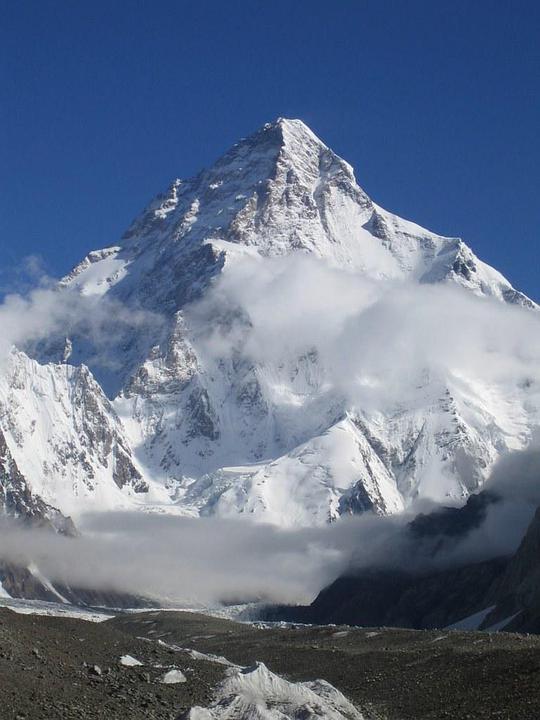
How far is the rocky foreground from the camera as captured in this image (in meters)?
75.0

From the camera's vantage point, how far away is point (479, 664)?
92.4m

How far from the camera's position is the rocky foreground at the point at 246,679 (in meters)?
75.0

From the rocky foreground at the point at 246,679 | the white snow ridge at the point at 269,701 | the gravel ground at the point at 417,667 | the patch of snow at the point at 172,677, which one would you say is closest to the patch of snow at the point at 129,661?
the rocky foreground at the point at 246,679

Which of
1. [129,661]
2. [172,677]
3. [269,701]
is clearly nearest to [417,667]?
[172,677]

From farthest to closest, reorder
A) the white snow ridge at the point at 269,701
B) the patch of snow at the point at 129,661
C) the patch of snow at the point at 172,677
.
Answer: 1. the patch of snow at the point at 129,661
2. the patch of snow at the point at 172,677
3. the white snow ridge at the point at 269,701

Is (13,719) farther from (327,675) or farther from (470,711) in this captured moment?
(327,675)

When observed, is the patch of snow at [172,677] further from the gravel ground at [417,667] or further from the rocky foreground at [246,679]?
the gravel ground at [417,667]

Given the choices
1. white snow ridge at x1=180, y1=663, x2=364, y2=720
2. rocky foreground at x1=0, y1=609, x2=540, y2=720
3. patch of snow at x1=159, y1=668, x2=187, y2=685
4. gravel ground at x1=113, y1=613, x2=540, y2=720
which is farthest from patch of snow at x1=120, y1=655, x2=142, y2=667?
gravel ground at x1=113, y1=613, x2=540, y2=720

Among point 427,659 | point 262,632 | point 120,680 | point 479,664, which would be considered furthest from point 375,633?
point 120,680

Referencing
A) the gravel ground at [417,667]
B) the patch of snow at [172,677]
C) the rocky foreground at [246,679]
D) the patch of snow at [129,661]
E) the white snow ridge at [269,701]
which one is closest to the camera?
the white snow ridge at [269,701]

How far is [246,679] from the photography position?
8156 centimetres

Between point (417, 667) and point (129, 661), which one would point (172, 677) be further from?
point (417, 667)

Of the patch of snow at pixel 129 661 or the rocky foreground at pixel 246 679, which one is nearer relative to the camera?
the rocky foreground at pixel 246 679

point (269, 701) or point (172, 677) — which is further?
point (172, 677)
